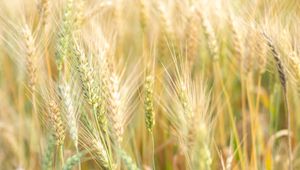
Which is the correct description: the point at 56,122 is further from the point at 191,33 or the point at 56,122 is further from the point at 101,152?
the point at 191,33

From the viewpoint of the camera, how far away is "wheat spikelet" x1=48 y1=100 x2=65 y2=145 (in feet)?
5.17

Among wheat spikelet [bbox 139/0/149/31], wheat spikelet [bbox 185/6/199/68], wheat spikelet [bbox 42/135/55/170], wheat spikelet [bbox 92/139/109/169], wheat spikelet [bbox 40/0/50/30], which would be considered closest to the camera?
wheat spikelet [bbox 92/139/109/169]

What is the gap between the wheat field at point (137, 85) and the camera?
1.56 m

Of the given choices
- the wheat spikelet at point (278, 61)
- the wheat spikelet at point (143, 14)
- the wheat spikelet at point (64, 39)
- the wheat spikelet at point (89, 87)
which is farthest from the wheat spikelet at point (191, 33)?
the wheat spikelet at point (89, 87)

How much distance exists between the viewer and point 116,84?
1.65m

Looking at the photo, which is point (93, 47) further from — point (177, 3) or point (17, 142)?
point (17, 142)

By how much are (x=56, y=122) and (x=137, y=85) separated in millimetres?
452

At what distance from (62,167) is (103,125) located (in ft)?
0.57

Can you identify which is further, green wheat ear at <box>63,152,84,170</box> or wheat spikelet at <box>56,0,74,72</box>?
wheat spikelet at <box>56,0,74,72</box>

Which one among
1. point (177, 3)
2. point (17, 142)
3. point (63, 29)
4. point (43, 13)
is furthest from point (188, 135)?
point (17, 142)

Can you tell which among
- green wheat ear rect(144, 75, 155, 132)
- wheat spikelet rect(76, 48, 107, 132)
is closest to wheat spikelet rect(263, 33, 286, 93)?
green wheat ear rect(144, 75, 155, 132)

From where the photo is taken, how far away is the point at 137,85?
1957 mm

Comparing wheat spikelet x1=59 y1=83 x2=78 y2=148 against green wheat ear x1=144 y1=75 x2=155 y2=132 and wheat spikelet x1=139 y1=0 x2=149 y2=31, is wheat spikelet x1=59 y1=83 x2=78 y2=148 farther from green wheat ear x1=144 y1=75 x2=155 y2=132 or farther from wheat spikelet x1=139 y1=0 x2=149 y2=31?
wheat spikelet x1=139 y1=0 x2=149 y2=31

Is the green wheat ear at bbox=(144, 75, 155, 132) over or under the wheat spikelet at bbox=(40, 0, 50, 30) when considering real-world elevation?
under
